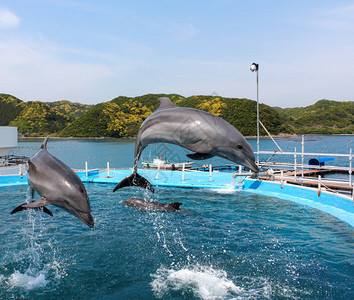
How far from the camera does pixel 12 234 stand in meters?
11.3

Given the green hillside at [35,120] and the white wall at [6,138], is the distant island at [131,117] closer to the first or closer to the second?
the green hillside at [35,120]

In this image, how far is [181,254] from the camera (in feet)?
31.0

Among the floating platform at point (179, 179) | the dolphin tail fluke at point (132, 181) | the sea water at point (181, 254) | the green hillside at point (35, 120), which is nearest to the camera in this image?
the dolphin tail fluke at point (132, 181)

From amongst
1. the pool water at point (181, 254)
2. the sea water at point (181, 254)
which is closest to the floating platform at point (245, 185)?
the sea water at point (181, 254)

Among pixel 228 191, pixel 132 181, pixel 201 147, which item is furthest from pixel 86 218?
pixel 228 191

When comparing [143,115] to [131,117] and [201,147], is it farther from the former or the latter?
[201,147]

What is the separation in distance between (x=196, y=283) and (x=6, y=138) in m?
26.8

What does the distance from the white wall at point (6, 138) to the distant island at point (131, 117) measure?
254 ft

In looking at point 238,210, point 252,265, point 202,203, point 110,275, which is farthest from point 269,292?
point 202,203

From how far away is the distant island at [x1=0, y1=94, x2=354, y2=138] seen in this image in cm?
11191

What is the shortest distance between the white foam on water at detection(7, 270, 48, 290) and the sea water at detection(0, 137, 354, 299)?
0.02 meters

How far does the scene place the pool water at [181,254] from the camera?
731 centimetres

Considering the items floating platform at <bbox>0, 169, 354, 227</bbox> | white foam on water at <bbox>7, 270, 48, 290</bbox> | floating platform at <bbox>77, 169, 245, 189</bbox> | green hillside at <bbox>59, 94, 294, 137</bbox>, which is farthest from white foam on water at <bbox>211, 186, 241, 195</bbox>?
green hillside at <bbox>59, 94, 294, 137</bbox>

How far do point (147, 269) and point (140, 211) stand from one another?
582 cm
